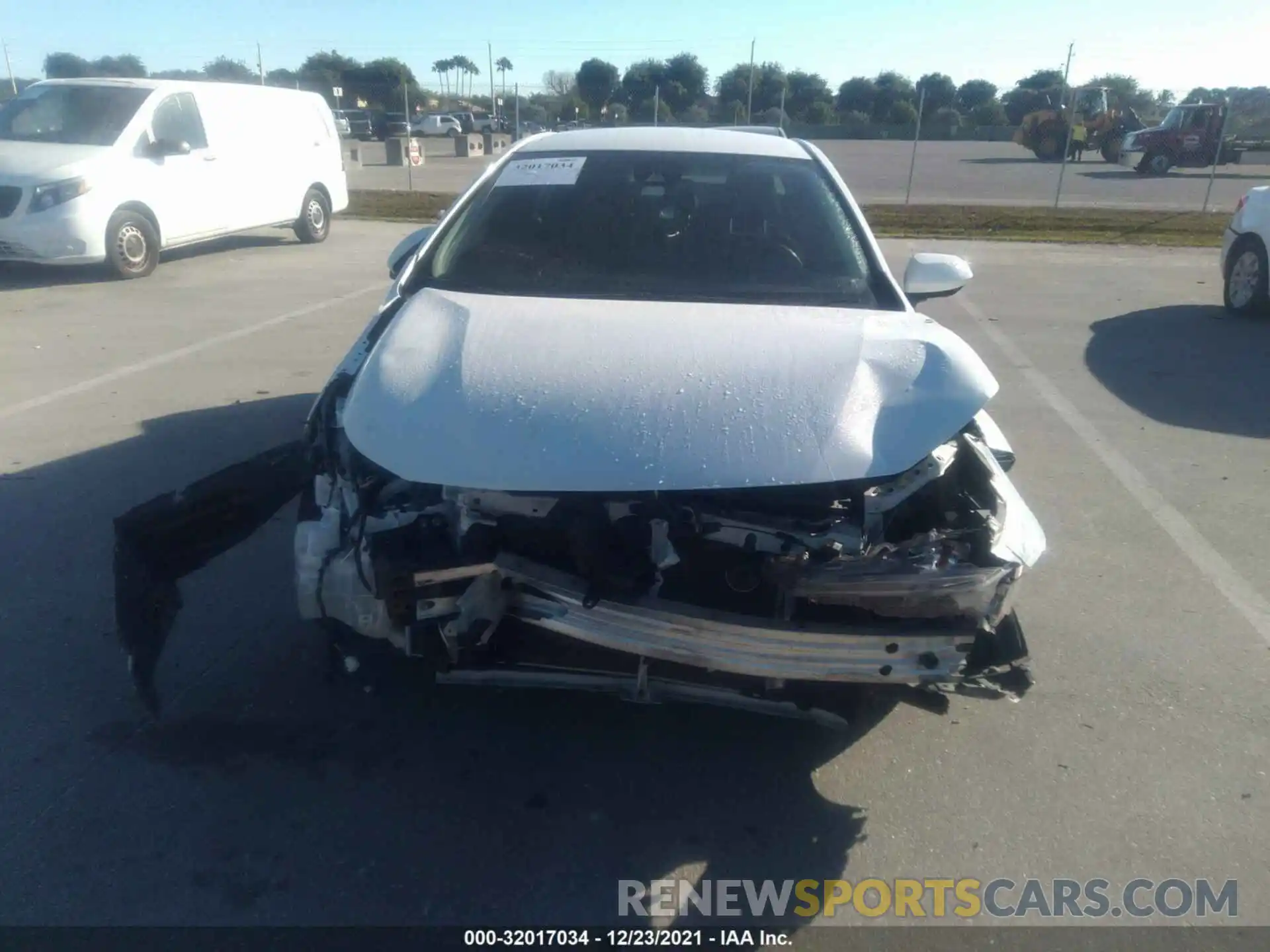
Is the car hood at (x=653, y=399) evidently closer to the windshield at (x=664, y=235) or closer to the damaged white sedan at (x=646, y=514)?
the damaged white sedan at (x=646, y=514)

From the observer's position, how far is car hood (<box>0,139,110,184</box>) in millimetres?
9875

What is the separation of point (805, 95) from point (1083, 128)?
22.8 m

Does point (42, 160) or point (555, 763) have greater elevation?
point (42, 160)

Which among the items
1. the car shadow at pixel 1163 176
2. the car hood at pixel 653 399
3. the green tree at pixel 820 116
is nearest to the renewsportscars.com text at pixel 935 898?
the car hood at pixel 653 399

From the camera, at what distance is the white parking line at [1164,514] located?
4199mm

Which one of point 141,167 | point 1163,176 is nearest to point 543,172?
point 141,167

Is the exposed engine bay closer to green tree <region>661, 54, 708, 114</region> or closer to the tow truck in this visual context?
the tow truck

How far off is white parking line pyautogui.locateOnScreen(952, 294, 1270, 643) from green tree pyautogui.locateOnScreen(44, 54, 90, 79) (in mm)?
42597

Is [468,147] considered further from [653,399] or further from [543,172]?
[653,399]

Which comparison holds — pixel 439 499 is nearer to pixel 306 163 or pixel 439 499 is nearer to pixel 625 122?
pixel 306 163

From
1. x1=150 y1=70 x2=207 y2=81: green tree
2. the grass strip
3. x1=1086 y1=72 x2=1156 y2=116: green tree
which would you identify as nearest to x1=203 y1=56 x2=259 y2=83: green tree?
x1=150 y1=70 x2=207 y2=81: green tree

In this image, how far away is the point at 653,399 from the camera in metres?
2.85

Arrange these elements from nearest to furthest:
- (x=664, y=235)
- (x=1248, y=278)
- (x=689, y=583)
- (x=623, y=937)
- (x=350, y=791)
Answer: (x=623, y=937) < (x=689, y=583) < (x=350, y=791) < (x=664, y=235) < (x=1248, y=278)

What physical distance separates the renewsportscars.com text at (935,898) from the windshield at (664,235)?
202cm
